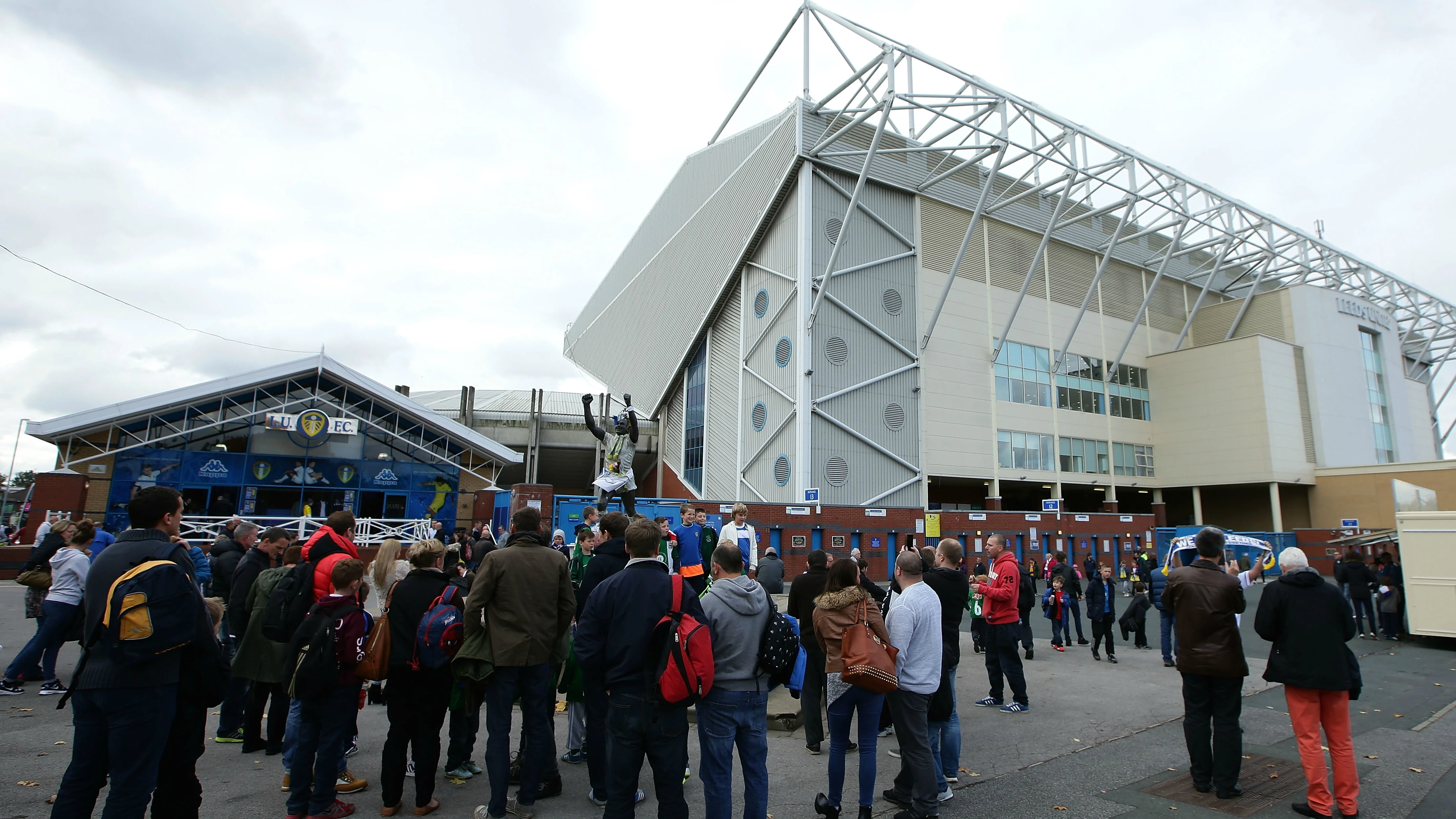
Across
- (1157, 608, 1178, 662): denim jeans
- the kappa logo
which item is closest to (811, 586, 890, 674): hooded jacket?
(1157, 608, 1178, 662): denim jeans

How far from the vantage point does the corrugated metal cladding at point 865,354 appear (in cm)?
2767

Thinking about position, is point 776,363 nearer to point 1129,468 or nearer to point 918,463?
point 918,463

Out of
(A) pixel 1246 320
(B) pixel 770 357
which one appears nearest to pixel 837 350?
(B) pixel 770 357

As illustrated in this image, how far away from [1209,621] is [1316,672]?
0.70 m

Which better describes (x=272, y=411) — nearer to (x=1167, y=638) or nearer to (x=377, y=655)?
(x=377, y=655)

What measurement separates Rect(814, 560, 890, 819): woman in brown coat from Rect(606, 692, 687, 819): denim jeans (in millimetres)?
1235

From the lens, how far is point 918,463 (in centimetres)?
3002

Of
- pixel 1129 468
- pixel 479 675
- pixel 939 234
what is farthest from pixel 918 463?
pixel 479 675

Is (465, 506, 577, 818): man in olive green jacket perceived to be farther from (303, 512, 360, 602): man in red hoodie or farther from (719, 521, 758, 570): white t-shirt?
(719, 521, 758, 570): white t-shirt

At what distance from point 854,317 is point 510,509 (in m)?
15.0

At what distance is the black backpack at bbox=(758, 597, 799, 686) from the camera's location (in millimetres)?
4332

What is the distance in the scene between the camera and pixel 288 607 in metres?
5.25

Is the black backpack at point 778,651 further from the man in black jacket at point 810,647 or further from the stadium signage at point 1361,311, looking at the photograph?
the stadium signage at point 1361,311

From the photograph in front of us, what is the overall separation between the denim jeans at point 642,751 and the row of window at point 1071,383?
3152cm
